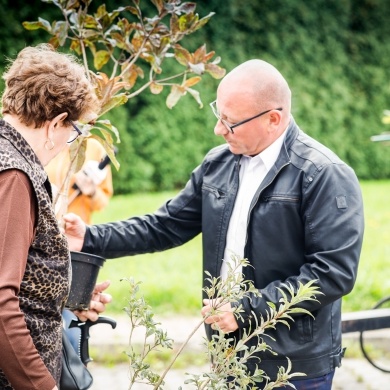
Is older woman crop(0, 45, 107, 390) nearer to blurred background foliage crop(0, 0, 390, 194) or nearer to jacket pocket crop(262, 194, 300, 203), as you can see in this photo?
jacket pocket crop(262, 194, 300, 203)

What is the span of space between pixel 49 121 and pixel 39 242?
359 millimetres

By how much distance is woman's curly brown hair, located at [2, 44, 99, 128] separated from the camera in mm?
2111

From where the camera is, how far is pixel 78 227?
10.0ft

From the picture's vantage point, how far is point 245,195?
294cm

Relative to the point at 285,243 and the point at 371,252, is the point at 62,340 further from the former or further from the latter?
the point at 371,252

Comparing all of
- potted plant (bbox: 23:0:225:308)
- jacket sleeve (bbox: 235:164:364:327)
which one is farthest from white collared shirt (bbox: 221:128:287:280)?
potted plant (bbox: 23:0:225:308)

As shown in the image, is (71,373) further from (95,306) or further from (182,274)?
(182,274)

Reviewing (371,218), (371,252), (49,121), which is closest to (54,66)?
(49,121)

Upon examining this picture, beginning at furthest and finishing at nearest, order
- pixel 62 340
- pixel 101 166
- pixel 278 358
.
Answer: pixel 101 166 < pixel 278 358 < pixel 62 340

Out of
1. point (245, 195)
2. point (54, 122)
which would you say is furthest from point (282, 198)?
point (54, 122)

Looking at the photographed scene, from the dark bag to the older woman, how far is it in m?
0.14

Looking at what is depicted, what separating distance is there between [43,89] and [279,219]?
1087mm

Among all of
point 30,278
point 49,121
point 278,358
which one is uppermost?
point 49,121

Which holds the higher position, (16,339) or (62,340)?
(16,339)
